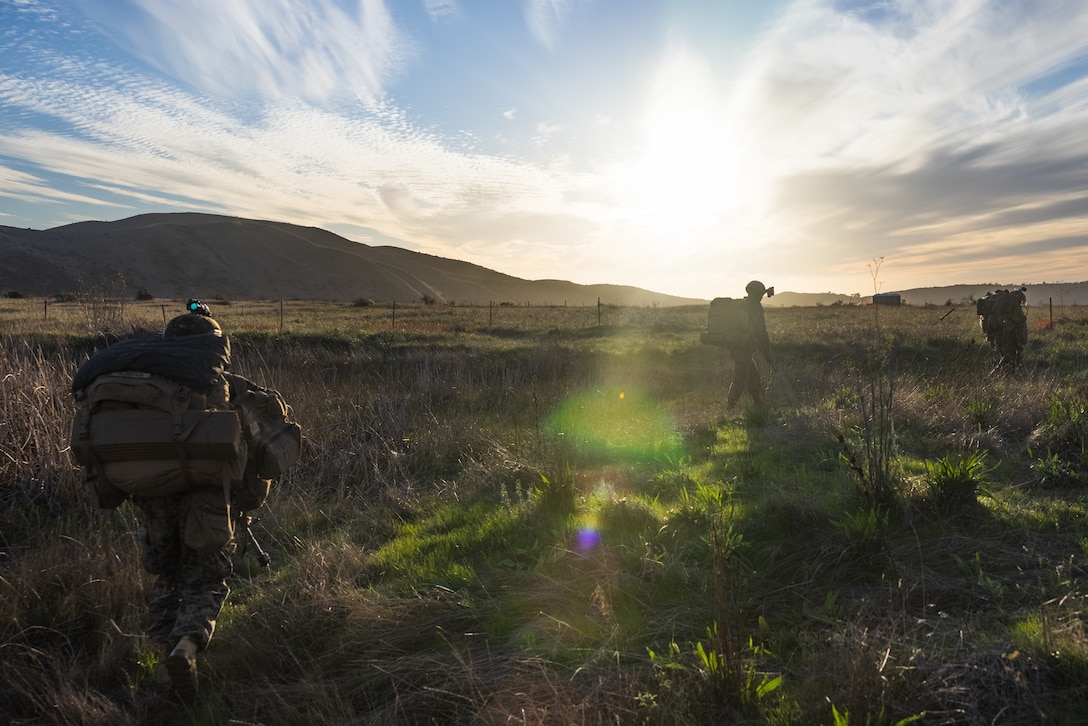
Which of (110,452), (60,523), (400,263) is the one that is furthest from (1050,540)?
(400,263)

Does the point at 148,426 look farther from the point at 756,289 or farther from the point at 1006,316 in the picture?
the point at 1006,316

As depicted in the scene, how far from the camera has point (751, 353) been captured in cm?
933

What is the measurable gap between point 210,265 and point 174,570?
346 ft

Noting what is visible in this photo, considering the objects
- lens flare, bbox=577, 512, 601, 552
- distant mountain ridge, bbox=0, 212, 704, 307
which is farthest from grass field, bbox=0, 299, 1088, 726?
distant mountain ridge, bbox=0, 212, 704, 307

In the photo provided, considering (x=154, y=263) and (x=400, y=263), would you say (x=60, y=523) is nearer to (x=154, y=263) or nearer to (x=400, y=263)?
(x=154, y=263)

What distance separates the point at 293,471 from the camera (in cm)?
700

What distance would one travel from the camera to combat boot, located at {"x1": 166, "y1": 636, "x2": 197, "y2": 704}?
2.89 metres

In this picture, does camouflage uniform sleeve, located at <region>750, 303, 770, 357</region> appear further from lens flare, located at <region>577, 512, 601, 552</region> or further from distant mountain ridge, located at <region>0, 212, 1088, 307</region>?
distant mountain ridge, located at <region>0, 212, 1088, 307</region>

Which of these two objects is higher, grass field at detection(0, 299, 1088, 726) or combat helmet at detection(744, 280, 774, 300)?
combat helmet at detection(744, 280, 774, 300)

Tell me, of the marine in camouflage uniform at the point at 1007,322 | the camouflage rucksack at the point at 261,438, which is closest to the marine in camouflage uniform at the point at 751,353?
the marine in camouflage uniform at the point at 1007,322

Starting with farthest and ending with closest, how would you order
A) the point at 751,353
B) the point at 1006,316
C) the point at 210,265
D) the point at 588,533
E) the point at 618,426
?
the point at 210,265 < the point at 1006,316 < the point at 751,353 < the point at 618,426 < the point at 588,533

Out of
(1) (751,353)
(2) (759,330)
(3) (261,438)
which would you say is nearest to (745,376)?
(1) (751,353)

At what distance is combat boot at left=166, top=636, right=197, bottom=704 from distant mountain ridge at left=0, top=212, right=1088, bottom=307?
61432 millimetres

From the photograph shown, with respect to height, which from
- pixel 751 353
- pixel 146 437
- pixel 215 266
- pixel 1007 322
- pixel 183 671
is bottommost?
pixel 183 671
